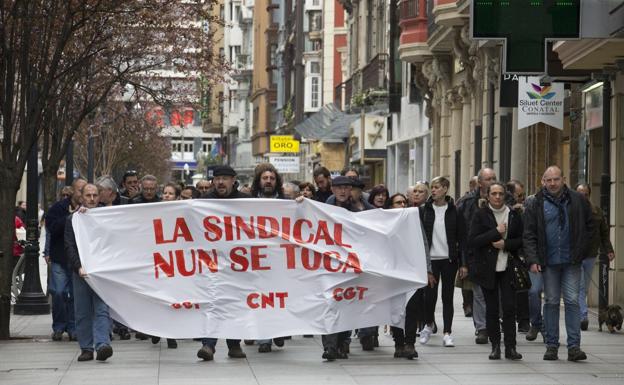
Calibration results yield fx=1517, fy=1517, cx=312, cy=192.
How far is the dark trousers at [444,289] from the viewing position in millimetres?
16219

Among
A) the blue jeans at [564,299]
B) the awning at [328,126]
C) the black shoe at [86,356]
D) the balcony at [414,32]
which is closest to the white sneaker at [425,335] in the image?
the blue jeans at [564,299]

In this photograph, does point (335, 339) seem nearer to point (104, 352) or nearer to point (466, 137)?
point (104, 352)

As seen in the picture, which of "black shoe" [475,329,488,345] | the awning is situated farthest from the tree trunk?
the awning

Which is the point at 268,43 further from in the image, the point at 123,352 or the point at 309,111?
the point at 123,352

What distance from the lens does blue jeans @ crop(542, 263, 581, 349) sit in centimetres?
1462

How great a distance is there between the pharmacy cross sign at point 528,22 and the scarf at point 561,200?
10.6 ft

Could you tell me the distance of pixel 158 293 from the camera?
14.6 metres

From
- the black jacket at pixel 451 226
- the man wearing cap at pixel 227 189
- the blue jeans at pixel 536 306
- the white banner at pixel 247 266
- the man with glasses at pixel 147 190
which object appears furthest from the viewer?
the man with glasses at pixel 147 190

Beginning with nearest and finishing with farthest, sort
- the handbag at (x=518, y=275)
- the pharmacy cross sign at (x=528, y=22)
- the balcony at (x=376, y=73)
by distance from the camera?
the handbag at (x=518, y=275) → the pharmacy cross sign at (x=528, y=22) → the balcony at (x=376, y=73)

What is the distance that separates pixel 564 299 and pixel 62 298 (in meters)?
5.71

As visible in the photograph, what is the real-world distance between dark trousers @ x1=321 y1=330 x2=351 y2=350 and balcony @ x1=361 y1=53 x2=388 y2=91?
3087cm

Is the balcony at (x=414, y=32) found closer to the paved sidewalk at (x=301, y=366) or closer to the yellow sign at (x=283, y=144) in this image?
the paved sidewalk at (x=301, y=366)

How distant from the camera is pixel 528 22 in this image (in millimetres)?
17656

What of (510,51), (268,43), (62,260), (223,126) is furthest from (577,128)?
(223,126)
